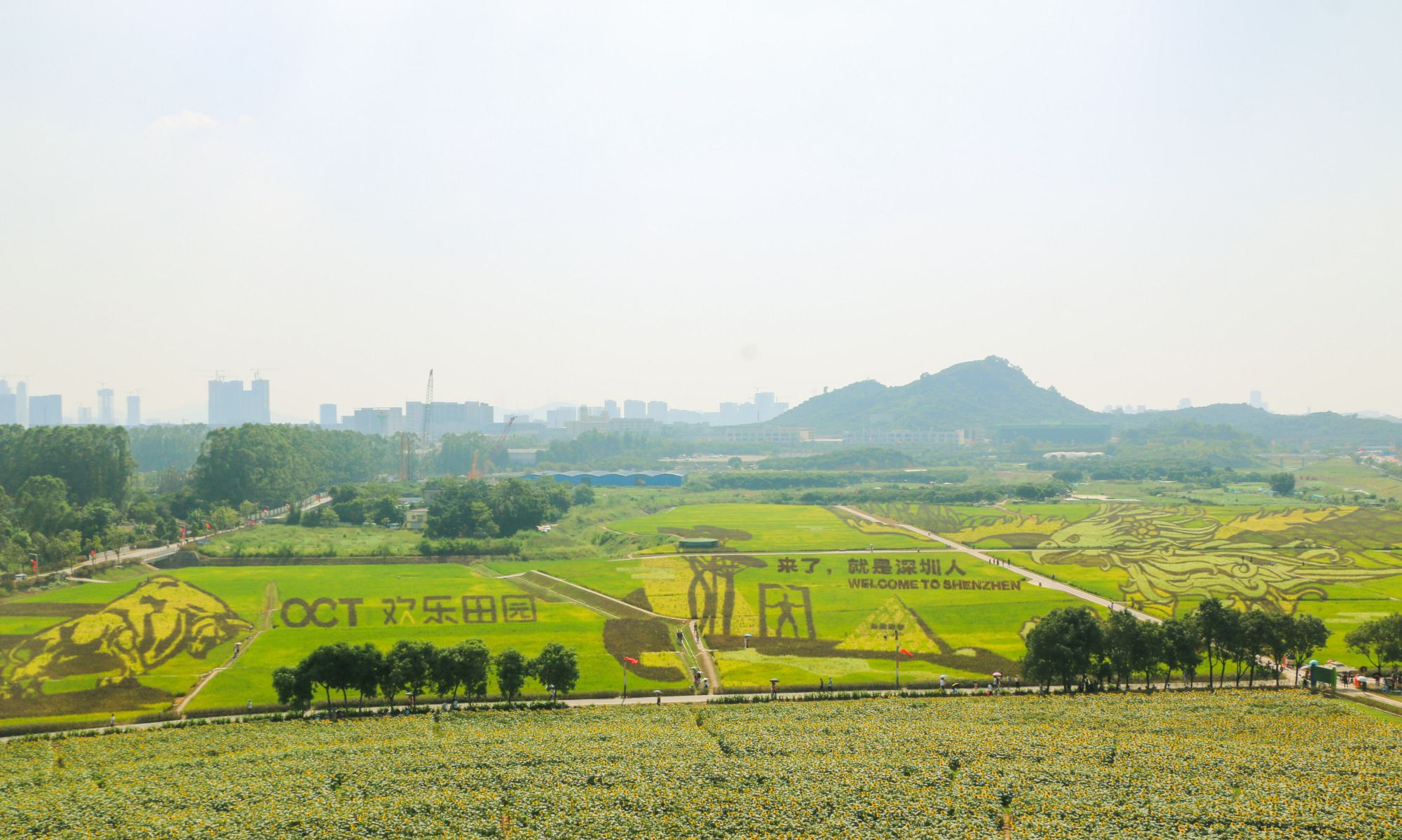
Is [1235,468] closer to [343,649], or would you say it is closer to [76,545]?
[343,649]

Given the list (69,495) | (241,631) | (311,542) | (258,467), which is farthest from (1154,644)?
(69,495)

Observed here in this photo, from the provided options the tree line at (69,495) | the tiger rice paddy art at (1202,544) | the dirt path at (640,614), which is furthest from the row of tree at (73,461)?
the tiger rice paddy art at (1202,544)

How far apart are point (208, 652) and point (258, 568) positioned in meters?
23.3

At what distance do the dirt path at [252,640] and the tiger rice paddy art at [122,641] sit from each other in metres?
1.08

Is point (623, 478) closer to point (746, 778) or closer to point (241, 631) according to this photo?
point (241, 631)

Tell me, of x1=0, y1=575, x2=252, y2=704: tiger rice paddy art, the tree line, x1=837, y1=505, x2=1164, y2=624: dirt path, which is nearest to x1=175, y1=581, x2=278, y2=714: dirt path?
x1=0, y1=575, x2=252, y2=704: tiger rice paddy art

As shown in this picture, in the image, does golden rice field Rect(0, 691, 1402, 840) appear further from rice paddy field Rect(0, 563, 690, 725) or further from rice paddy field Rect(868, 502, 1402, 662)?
rice paddy field Rect(868, 502, 1402, 662)

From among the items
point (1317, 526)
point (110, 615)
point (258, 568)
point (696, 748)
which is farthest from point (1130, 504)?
point (110, 615)

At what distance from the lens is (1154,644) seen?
43375 millimetres

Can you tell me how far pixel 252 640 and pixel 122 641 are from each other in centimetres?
676

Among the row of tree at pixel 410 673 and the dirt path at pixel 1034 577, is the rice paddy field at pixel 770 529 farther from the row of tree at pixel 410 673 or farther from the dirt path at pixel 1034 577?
the row of tree at pixel 410 673

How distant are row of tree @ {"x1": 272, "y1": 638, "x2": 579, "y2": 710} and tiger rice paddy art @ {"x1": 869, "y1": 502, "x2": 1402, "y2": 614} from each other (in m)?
42.7

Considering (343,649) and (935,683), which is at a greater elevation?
(343,649)

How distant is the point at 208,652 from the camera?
4869 centimetres
